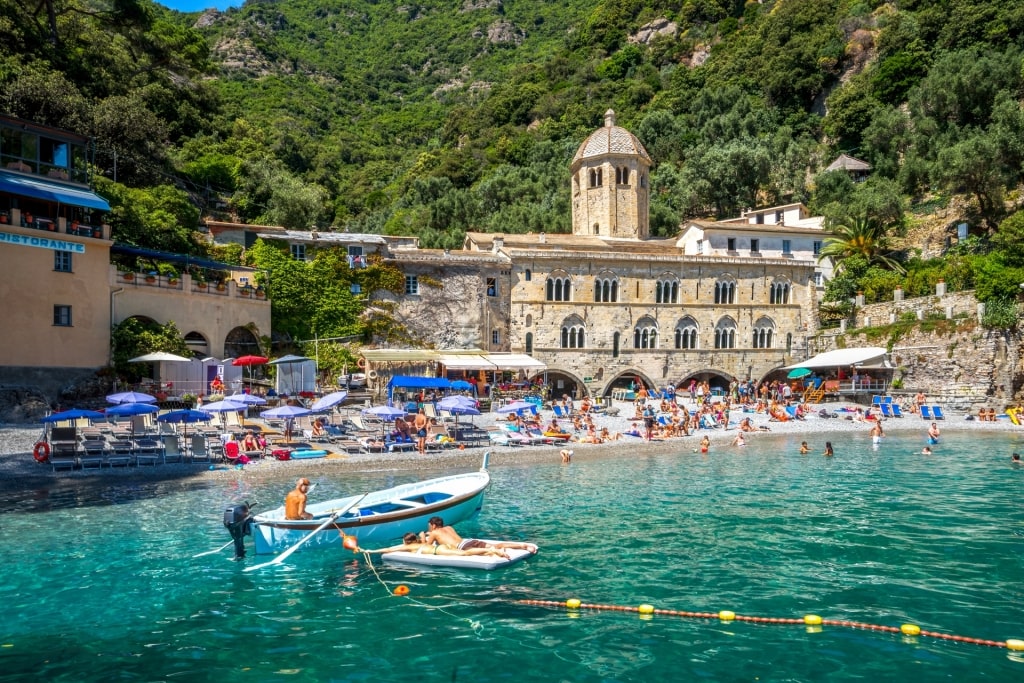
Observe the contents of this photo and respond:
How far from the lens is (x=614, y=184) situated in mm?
50812

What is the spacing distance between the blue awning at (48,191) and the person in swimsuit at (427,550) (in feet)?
76.6

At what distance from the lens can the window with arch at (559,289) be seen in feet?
139

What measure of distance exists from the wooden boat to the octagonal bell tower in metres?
37.3

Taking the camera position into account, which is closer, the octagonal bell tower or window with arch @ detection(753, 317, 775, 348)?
window with arch @ detection(753, 317, 775, 348)

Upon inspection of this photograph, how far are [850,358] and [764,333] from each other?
21.8 feet

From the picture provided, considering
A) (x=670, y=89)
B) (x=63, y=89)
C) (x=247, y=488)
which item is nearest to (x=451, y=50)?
(x=670, y=89)

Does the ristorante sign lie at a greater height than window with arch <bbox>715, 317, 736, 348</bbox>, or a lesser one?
greater

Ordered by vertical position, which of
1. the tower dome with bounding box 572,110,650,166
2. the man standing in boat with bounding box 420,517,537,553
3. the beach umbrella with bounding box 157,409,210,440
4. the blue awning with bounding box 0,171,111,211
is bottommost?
the man standing in boat with bounding box 420,517,537,553

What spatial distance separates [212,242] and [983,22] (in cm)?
6121

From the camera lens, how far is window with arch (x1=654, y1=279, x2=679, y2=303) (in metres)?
44.0

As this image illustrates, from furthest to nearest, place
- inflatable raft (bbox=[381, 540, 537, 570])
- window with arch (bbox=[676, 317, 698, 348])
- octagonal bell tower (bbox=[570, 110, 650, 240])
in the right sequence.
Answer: octagonal bell tower (bbox=[570, 110, 650, 240])
window with arch (bbox=[676, 317, 698, 348])
inflatable raft (bbox=[381, 540, 537, 570])

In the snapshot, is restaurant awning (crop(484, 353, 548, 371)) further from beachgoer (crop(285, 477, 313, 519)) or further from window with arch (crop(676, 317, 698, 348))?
beachgoer (crop(285, 477, 313, 519))

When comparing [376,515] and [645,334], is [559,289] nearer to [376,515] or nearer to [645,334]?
[645,334]

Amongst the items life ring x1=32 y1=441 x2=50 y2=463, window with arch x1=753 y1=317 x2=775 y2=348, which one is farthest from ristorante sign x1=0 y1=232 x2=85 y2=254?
window with arch x1=753 y1=317 x2=775 y2=348
